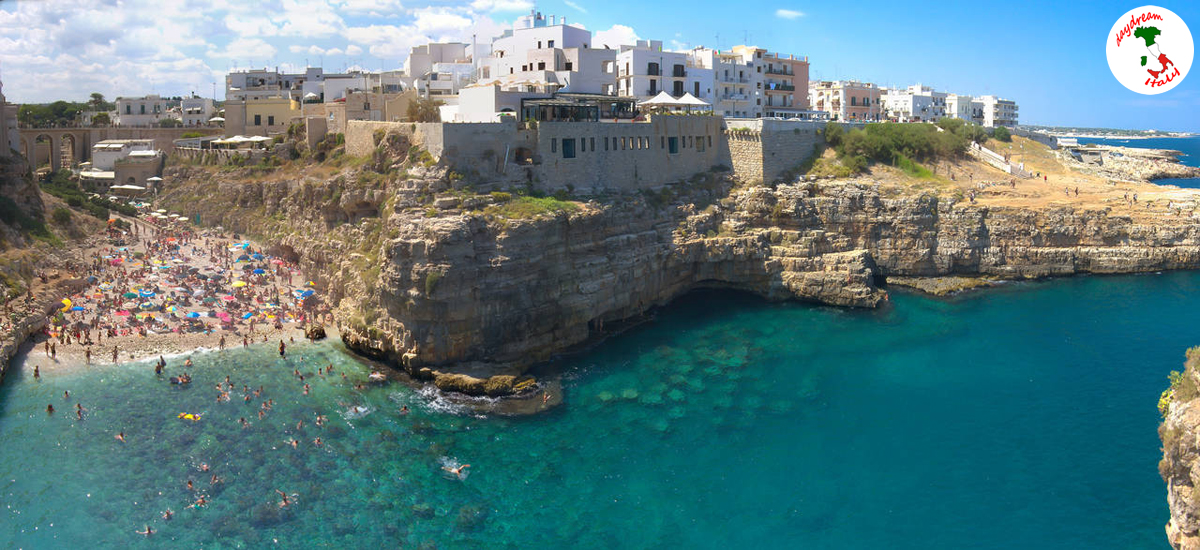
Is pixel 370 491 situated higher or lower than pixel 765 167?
lower

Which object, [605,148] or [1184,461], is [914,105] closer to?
[605,148]

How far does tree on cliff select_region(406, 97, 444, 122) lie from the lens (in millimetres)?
49094

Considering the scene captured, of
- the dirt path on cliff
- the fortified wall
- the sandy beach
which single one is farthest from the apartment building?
the sandy beach

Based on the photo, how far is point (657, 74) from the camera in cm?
6225

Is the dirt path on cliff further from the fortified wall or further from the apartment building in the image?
the apartment building

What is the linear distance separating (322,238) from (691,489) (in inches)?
1180

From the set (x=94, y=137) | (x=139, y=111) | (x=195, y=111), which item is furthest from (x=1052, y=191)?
(x=139, y=111)

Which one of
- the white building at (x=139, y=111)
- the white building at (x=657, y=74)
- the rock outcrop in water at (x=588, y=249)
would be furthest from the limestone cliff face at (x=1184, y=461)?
the white building at (x=139, y=111)

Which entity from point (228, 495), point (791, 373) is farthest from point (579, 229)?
point (228, 495)

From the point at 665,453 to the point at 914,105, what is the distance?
75887 millimetres

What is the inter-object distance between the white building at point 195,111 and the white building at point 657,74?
48190 millimetres

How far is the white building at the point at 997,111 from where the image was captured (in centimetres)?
11550

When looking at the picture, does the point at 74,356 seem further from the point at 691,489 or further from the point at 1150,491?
the point at 1150,491

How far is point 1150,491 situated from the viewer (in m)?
28.9
